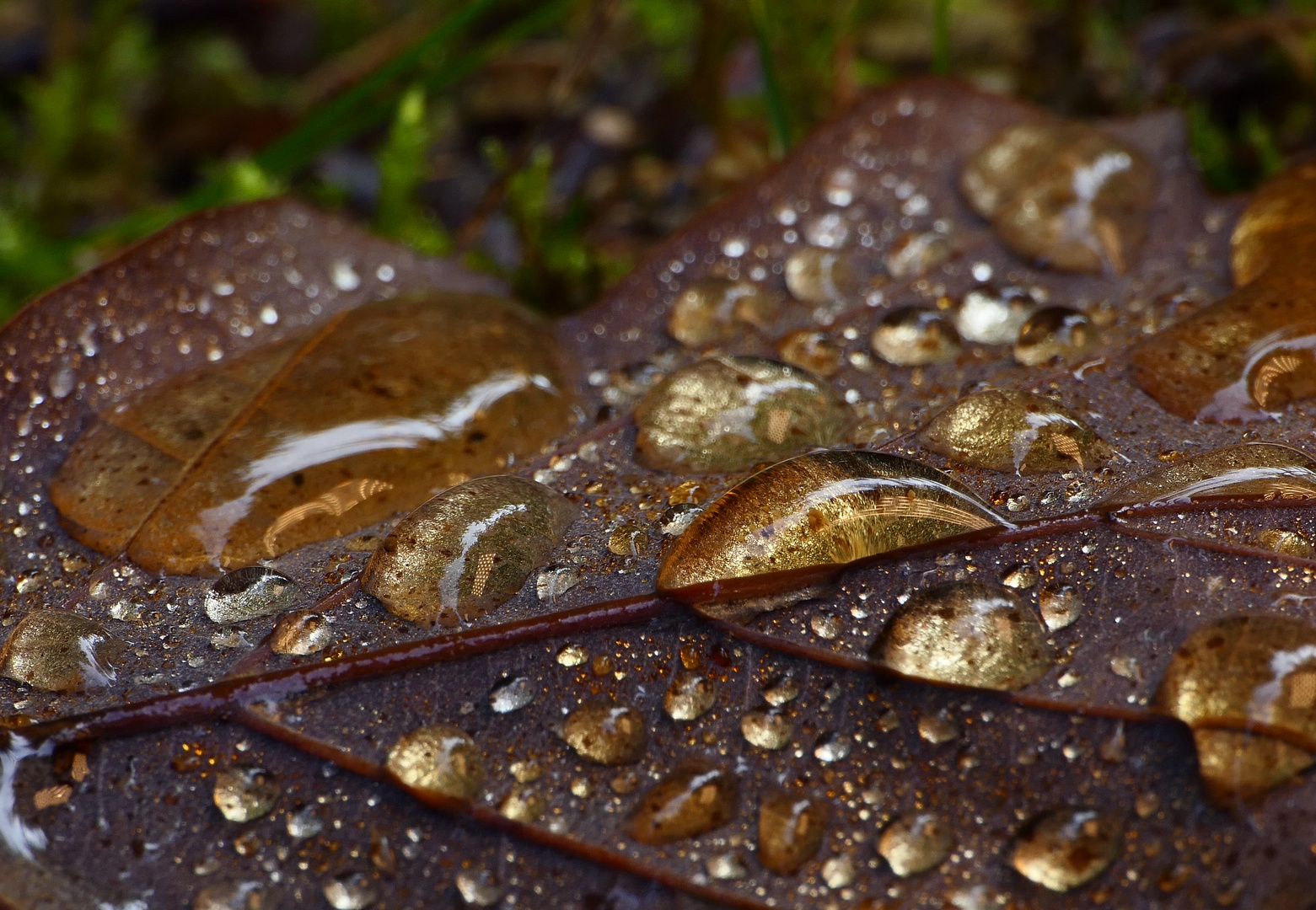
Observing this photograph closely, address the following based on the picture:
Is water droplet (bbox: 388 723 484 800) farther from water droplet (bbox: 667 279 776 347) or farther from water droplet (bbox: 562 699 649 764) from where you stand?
water droplet (bbox: 667 279 776 347)

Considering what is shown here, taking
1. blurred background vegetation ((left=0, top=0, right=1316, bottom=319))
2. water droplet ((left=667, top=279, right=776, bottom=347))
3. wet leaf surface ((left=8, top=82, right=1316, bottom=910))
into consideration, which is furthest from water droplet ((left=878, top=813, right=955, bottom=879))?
blurred background vegetation ((left=0, top=0, right=1316, bottom=319))

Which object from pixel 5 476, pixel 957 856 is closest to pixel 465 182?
pixel 5 476

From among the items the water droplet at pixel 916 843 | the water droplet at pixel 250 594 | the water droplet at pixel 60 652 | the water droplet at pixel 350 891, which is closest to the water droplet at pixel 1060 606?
the water droplet at pixel 916 843

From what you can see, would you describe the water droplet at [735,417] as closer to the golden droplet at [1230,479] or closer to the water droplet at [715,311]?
the water droplet at [715,311]

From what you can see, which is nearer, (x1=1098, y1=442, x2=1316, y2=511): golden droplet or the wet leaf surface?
the wet leaf surface

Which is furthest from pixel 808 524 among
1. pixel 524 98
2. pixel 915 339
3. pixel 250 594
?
pixel 524 98
